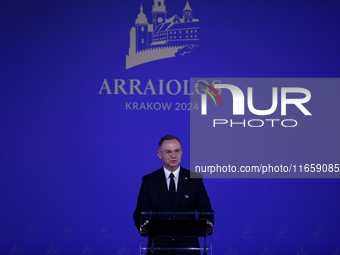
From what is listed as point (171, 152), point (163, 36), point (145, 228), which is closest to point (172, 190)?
point (171, 152)

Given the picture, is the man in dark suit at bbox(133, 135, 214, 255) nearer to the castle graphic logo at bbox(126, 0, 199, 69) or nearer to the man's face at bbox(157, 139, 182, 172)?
the man's face at bbox(157, 139, 182, 172)

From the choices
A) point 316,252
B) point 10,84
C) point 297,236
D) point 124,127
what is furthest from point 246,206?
point 10,84

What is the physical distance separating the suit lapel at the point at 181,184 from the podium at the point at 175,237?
0.58m

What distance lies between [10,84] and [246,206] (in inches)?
151

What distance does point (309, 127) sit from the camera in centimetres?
526

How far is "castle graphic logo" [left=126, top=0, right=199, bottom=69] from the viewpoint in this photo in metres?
5.23

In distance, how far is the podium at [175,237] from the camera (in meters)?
2.52

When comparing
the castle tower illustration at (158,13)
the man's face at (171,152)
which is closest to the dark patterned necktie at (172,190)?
the man's face at (171,152)

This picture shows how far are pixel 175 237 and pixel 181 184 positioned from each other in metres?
0.77

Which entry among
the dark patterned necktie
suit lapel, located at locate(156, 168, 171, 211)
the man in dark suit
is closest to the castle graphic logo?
the man in dark suit

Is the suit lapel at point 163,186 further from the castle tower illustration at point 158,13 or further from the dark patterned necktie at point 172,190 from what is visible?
the castle tower illustration at point 158,13

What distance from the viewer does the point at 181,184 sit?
328 cm

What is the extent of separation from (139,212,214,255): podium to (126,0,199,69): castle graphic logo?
10.1 feet

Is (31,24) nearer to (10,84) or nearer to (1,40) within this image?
(1,40)
